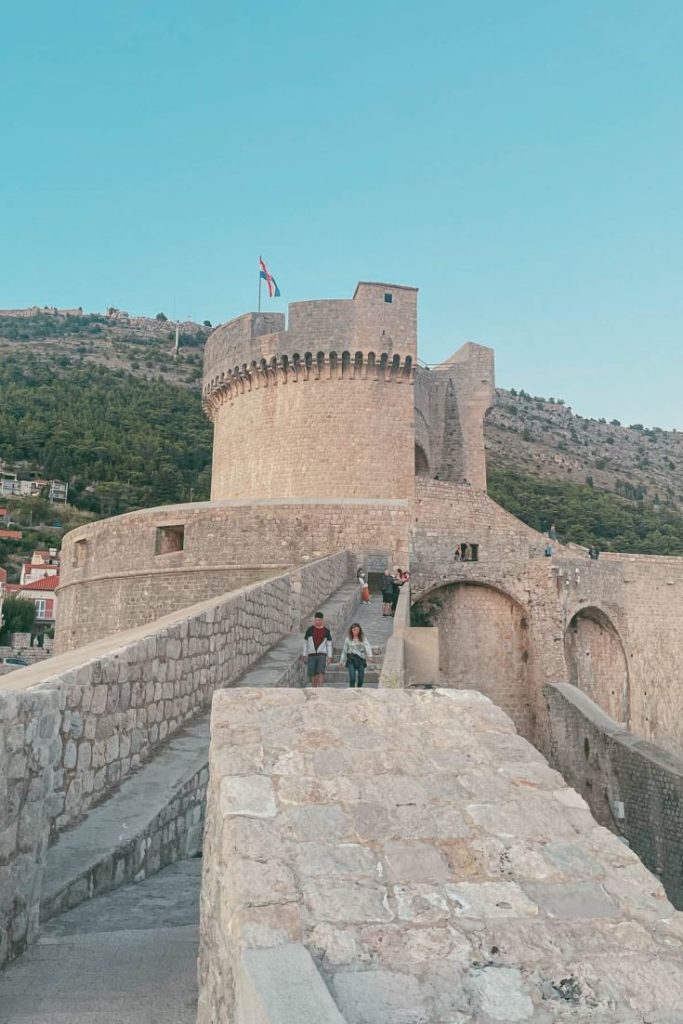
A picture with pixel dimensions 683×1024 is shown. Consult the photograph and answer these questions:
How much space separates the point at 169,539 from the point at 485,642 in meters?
7.23

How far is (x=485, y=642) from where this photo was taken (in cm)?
1778

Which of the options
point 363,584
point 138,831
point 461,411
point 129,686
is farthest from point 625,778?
point 461,411

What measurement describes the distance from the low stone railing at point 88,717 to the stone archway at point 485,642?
10790mm

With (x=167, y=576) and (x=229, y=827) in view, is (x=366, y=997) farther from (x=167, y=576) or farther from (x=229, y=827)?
(x=167, y=576)

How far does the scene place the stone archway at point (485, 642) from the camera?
→ 17.6 meters

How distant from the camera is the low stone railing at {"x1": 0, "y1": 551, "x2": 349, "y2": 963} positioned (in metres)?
2.74

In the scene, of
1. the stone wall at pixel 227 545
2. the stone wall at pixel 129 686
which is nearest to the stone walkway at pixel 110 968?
the stone wall at pixel 129 686

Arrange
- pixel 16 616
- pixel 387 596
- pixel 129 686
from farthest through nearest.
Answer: pixel 16 616
pixel 387 596
pixel 129 686

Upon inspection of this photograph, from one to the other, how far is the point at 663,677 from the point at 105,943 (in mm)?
18416

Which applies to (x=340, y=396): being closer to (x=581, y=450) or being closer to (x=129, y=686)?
(x=129, y=686)

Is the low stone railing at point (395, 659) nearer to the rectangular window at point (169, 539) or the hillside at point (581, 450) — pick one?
the rectangular window at point (169, 539)

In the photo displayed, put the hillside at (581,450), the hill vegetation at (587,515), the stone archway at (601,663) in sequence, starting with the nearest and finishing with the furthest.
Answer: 1. the stone archway at (601,663)
2. the hill vegetation at (587,515)
3. the hillside at (581,450)

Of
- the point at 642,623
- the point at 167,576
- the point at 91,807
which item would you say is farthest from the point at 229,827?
the point at 642,623

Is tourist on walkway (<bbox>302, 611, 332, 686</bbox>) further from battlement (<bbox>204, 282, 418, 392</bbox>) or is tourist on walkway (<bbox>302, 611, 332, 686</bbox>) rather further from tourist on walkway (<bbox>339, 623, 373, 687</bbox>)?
battlement (<bbox>204, 282, 418, 392</bbox>)
